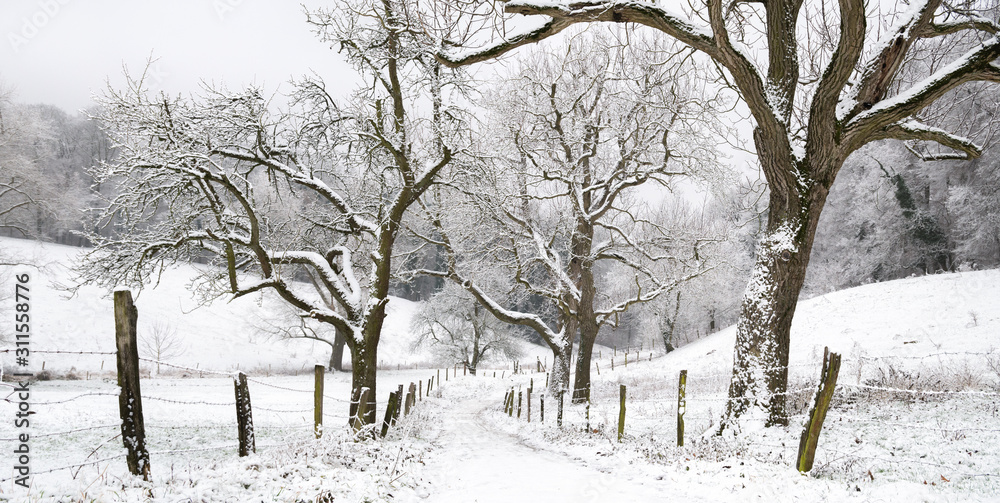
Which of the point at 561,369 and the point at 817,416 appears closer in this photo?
the point at 817,416

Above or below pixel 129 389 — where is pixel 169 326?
below

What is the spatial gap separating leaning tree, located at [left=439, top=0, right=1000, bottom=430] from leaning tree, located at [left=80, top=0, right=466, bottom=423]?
4990 mm

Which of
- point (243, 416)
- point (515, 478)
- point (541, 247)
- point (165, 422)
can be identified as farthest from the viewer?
point (541, 247)

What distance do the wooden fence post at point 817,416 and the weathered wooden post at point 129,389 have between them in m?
7.11

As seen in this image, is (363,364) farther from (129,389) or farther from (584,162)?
(584,162)

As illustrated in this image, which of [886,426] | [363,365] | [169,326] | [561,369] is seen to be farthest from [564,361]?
[169,326]

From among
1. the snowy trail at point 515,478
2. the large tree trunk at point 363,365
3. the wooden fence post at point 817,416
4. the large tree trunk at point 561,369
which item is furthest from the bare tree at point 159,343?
the wooden fence post at point 817,416

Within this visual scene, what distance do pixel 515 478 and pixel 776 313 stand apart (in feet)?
15.3

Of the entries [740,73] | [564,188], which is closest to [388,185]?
[564,188]

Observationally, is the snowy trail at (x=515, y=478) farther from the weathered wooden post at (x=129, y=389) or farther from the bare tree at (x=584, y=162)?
the bare tree at (x=584, y=162)

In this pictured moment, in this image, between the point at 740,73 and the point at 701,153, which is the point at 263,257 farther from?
the point at 701,153

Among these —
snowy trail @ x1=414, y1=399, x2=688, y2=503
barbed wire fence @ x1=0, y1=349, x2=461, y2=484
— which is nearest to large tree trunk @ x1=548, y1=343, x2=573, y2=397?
snowy trail @ x1=414, y1=399, x2=688, y2=503

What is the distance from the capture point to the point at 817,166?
23.1 ft

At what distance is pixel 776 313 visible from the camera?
718cm
